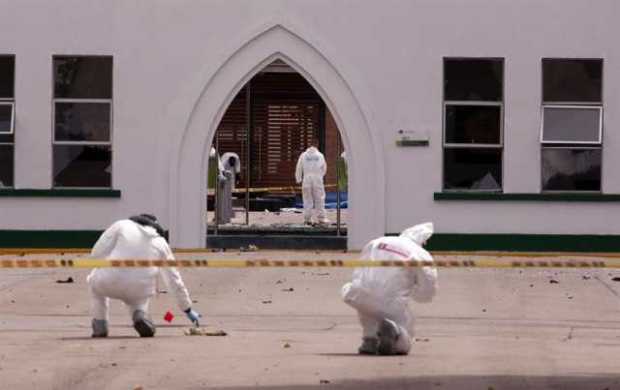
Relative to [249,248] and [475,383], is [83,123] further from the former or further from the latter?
[475,383]

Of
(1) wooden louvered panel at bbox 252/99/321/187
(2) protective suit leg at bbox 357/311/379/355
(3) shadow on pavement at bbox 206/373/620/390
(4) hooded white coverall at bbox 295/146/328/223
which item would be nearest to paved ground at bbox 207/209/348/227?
(4) hooded white coverall at bbox 295/146/328/223

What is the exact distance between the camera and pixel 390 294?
14.9 metres

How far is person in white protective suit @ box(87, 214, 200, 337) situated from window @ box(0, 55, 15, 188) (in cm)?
1084

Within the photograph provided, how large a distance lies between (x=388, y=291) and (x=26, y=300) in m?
6.72

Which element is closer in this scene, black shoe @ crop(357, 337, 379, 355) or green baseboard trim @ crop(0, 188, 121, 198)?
black shoe @ crop(357, 337, 379, 355)

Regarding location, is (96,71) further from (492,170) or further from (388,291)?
(388,291)

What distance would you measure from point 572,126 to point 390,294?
12.8 metres

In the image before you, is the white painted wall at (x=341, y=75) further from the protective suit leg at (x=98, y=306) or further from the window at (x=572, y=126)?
the protective suit leg at (x=98, y=306)

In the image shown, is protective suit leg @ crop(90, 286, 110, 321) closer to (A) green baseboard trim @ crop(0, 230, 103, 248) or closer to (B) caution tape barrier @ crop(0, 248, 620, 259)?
(B) caution tape barrier @ crop(0, 248, 620, 259)

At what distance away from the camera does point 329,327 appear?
1809 centimetres

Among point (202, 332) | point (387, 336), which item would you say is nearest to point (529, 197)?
point (202, 332)

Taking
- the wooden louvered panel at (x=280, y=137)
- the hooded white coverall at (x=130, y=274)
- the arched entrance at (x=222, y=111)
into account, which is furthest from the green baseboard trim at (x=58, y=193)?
the wooden louvered panel at (x=280, y=137)

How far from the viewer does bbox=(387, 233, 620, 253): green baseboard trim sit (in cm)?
2683

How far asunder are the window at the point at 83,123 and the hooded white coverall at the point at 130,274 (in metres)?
10.7
